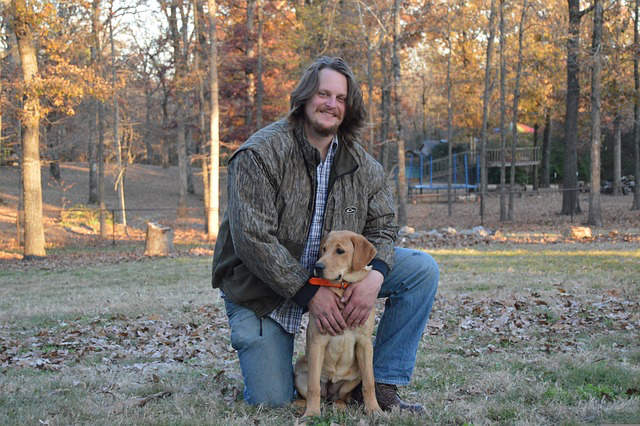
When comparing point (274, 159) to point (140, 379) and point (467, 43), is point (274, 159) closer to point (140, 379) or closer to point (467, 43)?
point (140, 379)

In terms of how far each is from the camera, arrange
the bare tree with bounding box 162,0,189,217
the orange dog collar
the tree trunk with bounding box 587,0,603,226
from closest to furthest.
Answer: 1. the orange dog collar
2. the tree trunk with bounding box 587,0,603,226
3. the bare tree with bounding box 162,0,189,217

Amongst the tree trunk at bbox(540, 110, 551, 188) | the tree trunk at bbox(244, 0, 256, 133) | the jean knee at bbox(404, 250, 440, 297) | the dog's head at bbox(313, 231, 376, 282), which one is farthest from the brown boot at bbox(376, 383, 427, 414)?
the tree trunk at bbox(540, 110, 551, 188)

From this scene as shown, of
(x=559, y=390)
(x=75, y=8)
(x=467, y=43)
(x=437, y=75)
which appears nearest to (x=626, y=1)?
(x=467, y=43)

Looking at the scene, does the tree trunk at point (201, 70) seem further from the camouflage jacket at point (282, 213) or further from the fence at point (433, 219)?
the camouflage jacket at point (282, 213)

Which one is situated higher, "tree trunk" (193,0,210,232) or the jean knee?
"tree trunk" (193,0,210,232)

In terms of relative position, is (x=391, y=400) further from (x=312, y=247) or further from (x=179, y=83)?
(x=179, y=83)

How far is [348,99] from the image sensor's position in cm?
427

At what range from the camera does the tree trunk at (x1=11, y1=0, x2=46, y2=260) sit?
15.3 m

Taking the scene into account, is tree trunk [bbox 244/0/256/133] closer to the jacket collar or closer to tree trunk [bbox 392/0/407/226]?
tree trunk [bbox 392/0/407/226]

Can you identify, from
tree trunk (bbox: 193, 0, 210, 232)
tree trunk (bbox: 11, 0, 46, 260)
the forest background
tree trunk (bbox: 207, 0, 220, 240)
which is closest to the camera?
tree trunk (bbox: 11, 0, 46, 260)

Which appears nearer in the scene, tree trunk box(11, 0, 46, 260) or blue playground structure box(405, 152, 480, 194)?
tree trunk box(11, 0, 46, 260)

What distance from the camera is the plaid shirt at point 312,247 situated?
13.9 ft

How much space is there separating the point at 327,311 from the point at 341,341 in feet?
0.74

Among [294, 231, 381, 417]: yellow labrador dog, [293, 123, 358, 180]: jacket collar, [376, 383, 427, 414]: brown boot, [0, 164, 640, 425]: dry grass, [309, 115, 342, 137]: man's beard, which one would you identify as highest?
[309, 115, 342, 137]: man's beard
